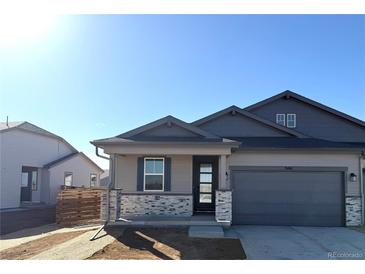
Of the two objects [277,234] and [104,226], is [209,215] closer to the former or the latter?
[277,234]

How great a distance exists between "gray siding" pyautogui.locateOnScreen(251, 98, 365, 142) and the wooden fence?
8667mm

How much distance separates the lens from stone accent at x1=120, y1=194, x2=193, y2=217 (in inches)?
539

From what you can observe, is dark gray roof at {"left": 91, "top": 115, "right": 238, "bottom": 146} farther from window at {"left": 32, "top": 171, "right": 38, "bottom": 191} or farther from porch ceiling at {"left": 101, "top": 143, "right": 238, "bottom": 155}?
window at {"left": 32, "top": 171, "right": 38, "bottom": 191}

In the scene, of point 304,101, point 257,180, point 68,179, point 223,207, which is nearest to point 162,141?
point 223,207

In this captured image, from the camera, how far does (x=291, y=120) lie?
17.2m

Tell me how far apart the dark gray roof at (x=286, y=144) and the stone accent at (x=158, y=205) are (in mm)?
3107

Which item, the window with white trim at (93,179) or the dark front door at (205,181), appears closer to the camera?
the dark front door at (205,181)

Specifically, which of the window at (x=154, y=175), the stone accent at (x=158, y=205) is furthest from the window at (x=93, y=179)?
the window at (x=154, y=175)

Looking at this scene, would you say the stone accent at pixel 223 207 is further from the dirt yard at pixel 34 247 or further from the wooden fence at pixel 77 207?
the wooden fence at pixel 77 207

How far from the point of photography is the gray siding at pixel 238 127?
52.1 feet

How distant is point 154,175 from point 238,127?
14.8 feet

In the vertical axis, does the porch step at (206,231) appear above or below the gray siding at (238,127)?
below

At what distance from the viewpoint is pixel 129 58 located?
12.7 m

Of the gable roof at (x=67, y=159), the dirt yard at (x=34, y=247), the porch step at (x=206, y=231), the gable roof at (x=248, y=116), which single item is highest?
the gable roof at (x=248, y=116)
